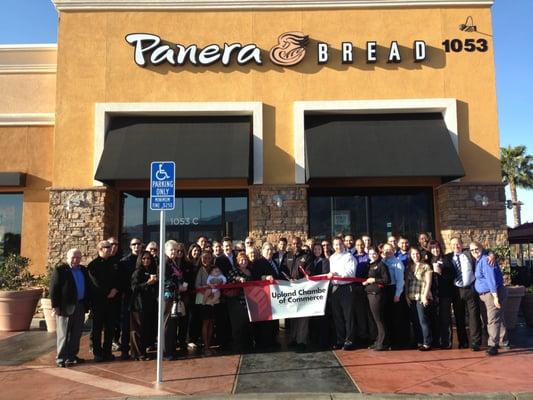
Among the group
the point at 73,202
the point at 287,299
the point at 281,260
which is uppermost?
the point at 73,202

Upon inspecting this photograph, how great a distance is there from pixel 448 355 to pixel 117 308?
5628 millimetres

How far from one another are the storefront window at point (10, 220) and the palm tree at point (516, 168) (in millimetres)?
35860

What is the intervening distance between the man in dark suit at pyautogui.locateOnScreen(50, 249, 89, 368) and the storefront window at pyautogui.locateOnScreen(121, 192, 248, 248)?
5.52m

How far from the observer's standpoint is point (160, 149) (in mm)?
11711

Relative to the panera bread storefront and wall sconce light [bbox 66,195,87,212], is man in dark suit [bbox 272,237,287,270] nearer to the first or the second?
the panera bread storefront

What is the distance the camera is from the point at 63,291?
7152 millimetres

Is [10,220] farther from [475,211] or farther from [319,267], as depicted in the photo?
[475,211]

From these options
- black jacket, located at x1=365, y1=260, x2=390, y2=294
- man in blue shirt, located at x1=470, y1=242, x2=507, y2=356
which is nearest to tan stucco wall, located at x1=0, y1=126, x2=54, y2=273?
black jacket, located at x1=365, y1=260, x2=390, y2=294

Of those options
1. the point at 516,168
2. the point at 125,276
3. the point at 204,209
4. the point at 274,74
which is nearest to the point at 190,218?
the point at 204,209

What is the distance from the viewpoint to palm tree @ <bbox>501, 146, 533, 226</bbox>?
1444 inches

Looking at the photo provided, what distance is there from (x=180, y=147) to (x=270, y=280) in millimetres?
5241

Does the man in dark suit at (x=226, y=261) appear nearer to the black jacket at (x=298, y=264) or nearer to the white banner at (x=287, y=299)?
the white banner at (x=287, y=299)

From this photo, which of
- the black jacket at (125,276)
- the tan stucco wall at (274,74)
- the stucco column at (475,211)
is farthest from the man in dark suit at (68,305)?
the stucco column at (475,211)

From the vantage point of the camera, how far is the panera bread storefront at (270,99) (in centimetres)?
1202
